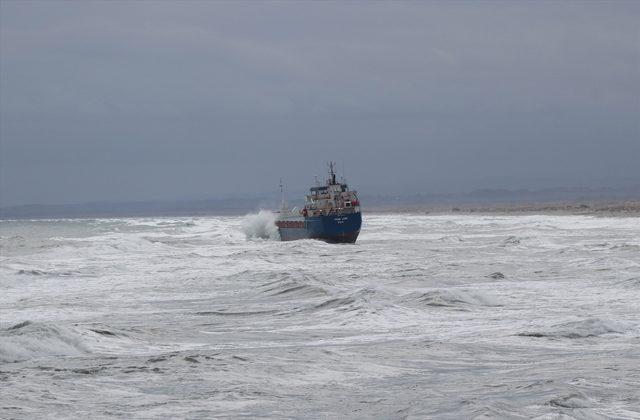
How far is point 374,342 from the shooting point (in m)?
19.4

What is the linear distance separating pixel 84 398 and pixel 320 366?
3.75 meters

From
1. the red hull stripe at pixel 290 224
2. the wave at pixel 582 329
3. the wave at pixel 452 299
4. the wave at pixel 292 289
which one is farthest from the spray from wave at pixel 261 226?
the wave at pixel 582 329

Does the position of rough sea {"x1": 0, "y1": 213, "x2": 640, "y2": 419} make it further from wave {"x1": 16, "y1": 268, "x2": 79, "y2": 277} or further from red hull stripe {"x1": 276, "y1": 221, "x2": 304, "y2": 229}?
red hull stripe {"x1": 276, "y1": 221, "x2": 304, "y2": 229}

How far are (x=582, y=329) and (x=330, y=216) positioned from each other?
46358mm

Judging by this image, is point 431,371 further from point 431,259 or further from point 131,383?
point 431,259

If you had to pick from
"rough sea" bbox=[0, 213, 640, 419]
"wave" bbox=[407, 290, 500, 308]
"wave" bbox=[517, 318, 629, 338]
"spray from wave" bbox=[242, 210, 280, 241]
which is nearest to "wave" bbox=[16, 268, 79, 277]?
"rough sea" bbox=[0, 213, 640, 419]

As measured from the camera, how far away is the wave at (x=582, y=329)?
19531 millimetres

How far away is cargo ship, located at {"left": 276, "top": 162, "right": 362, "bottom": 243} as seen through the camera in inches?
2576

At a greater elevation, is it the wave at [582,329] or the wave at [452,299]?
the wave at [582,329]

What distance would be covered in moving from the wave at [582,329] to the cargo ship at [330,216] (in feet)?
147

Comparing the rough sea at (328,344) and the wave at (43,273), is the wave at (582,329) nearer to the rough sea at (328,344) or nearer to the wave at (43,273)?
the rough sea at (328,344)

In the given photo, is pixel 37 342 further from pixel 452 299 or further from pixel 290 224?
pixel 290 224

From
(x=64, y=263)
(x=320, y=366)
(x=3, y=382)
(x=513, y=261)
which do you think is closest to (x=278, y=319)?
(x=320, y=366)

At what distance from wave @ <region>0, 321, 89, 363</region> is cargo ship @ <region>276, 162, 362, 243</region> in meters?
45.9
